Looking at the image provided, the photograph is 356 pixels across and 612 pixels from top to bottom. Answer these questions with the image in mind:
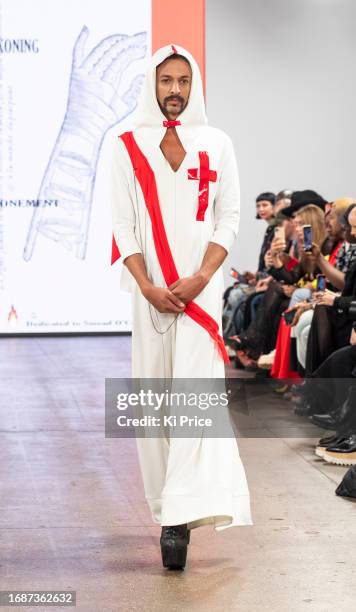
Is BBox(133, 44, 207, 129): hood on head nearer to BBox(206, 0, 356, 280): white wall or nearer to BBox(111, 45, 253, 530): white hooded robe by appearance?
BBox(111, 45, 253, 530): white hooded robe

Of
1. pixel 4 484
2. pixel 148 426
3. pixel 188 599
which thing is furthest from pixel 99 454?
pixel 188 599

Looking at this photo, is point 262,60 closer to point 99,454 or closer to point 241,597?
point 99,454

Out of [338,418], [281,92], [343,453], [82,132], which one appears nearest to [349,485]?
[343,453]

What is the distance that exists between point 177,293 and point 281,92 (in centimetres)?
748

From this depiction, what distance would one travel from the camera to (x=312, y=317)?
5.76 meters

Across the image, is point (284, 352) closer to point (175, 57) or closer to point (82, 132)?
point (175, 57)

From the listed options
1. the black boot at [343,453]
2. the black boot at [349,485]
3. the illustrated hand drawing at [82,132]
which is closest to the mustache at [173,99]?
the black boot at [349,485]

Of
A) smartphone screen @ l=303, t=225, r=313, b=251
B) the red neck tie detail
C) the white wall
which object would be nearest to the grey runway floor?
smartphone screen @ l=303, t=225, r=313, b=251

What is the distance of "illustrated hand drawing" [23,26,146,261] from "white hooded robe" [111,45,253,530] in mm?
6811

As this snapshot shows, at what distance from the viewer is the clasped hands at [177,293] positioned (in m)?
3.17

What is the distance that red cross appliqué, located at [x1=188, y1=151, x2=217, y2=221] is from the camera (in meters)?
3.23

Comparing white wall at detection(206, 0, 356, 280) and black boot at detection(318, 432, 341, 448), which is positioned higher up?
white wall at detection(206, 0, 356, 280)

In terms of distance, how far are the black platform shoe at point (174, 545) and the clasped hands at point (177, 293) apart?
2.03ft

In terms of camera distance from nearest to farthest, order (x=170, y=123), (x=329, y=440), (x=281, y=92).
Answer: (x=170, y=123), (x=329, y=440), (x=281, y=92)
